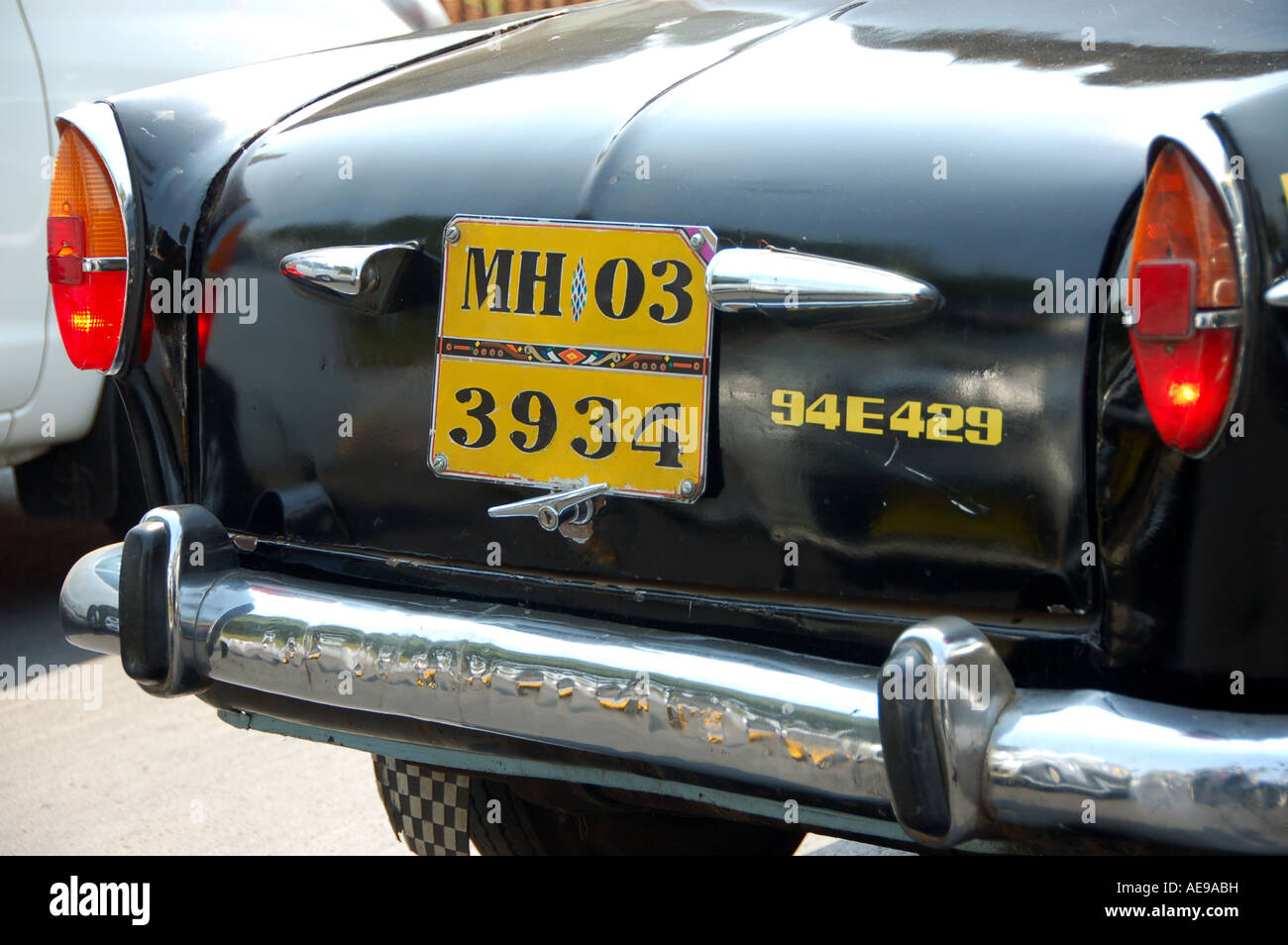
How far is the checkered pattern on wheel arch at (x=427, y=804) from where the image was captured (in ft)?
7.46

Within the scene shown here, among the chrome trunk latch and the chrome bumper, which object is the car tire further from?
the chrome trunk latch

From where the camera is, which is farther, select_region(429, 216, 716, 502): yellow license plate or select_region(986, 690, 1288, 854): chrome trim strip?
select_region(429, 216, 716, 502): yellow license plate

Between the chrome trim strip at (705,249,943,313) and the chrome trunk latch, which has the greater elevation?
the chrome trim strip at (705,249,943,313)

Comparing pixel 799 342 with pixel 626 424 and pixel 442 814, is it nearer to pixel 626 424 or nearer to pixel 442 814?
pixel 626 424

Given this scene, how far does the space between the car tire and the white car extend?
2.10m

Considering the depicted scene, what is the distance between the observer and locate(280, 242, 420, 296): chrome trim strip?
1879mm

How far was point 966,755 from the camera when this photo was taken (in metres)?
1.41

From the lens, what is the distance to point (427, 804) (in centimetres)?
231

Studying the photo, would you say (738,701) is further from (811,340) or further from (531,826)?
(531,826)
